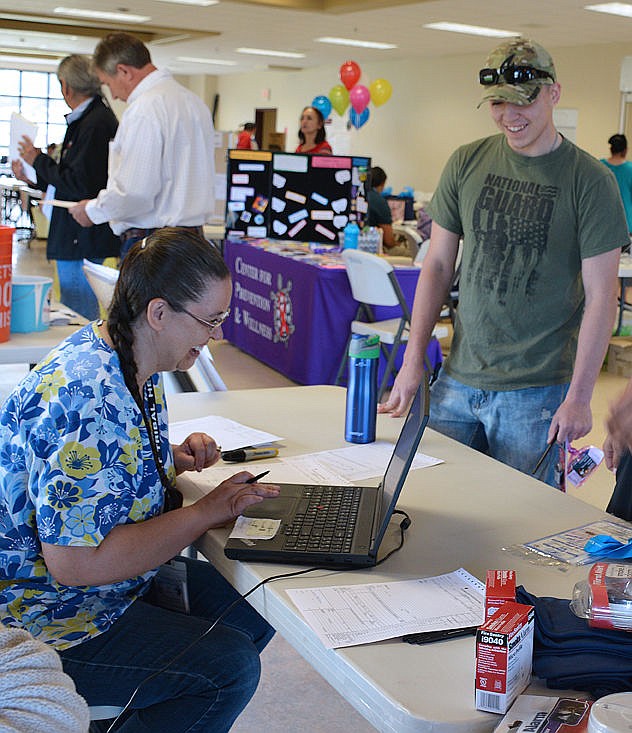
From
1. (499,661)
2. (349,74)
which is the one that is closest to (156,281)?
(499,661)

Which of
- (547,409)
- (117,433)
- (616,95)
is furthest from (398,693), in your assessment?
(616,95)

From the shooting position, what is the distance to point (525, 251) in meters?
2.34

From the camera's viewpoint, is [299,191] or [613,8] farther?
[613,8]

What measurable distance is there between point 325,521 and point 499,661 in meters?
0.57

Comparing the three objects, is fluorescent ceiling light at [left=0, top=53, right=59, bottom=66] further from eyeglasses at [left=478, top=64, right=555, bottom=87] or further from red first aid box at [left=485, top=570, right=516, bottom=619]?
red first aid box at [left=485, top=570, right=516, bottom=619]

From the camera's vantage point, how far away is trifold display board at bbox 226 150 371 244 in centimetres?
630

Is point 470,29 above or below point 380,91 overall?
above

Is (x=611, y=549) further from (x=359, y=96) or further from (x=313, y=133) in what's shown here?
(x=359, y=96)

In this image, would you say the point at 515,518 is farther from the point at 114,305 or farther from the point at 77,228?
the point at 77,228

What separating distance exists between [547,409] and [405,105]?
568 inches

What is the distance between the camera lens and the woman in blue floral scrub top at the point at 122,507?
146 cm

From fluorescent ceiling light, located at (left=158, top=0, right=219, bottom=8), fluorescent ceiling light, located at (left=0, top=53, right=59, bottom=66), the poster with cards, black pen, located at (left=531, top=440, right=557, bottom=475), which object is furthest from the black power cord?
fluorescent ceiling light, located at (left=0, top=53, right=59, bottom=66)

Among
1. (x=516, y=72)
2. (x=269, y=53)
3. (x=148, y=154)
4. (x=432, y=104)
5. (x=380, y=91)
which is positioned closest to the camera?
(x=516, y=72)

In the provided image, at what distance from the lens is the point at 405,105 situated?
52.6 ft
